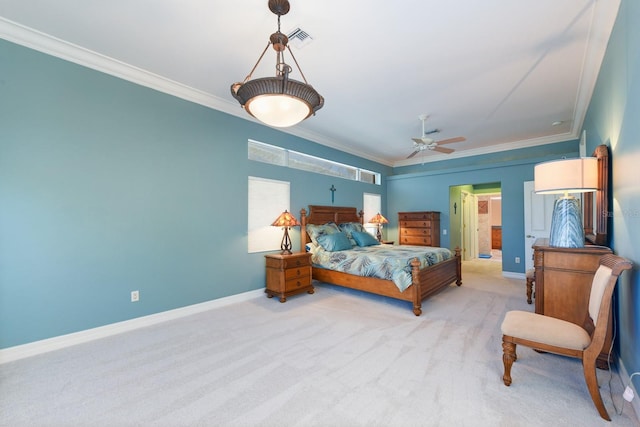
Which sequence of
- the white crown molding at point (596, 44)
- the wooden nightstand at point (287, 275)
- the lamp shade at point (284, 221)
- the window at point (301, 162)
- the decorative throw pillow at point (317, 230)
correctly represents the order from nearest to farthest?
the white crown molding at point (596, 44) < the wooden nightstand at point (287, 275) < the lamp shade at point (284, 221) < the window at point (301, 162) < the decorative throw pillow at point (317, 230)

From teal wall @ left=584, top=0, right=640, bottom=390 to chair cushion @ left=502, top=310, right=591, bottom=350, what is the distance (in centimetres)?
29

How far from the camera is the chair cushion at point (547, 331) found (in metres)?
1.76

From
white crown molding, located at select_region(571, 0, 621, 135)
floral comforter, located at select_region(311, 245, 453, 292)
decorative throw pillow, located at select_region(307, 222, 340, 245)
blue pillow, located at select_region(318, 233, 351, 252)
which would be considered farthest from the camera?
decorative throw pillow, located at select_region(307, 222, 340, 245)

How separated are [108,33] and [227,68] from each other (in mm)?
1100

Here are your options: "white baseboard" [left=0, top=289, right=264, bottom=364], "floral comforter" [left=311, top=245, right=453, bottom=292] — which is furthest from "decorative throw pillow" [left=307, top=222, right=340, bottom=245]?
"white baseboard" [left=0, top=289, right=264, bottom=364]

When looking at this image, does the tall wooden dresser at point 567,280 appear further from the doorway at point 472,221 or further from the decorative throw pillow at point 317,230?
the doorway at point 472,221

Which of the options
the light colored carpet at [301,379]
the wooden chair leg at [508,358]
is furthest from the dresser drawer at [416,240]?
the wooden chair leg at [508,358]

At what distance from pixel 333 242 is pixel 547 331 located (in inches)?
125

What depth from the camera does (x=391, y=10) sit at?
223cm

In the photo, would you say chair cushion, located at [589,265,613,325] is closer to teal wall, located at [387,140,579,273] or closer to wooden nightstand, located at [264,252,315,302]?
wooden nightstand, located at [264,252,315,302]

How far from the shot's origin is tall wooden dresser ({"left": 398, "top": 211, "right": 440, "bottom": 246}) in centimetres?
659

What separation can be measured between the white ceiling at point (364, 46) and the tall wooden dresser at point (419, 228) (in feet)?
9.86

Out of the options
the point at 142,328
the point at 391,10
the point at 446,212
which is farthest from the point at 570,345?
the point at 446,212

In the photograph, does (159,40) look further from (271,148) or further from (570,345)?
(570,345)
